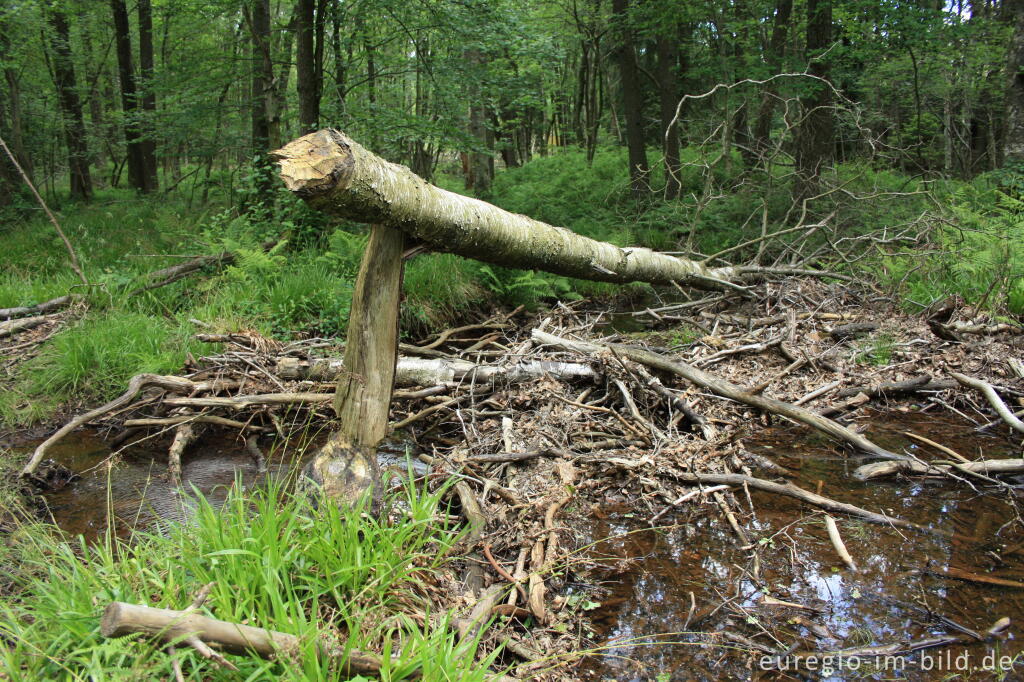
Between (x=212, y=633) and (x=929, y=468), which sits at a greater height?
(x=212, y=633)

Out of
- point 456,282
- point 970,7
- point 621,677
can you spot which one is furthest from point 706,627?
point 970,7

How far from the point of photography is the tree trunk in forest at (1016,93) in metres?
8.54

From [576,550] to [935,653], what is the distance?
1.48 m

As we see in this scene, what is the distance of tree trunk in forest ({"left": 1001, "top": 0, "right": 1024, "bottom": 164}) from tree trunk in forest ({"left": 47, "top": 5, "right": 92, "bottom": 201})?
17.8 m

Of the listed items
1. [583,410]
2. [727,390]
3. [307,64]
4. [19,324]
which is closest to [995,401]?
[727,390]

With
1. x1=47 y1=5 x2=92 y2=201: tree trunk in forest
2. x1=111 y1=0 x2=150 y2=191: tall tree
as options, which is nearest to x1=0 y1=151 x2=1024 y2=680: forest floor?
x1=111 y1=0 x2=150 y2=191: tall tree

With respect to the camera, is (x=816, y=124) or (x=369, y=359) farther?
(x=816, y=124)

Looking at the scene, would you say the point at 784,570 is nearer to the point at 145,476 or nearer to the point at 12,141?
the point at 145,476

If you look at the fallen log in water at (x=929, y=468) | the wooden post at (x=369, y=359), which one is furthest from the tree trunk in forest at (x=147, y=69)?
the fallen log in water at (x=929, y=468)

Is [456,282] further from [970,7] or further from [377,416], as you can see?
[970,7]

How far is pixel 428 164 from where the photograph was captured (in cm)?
1026

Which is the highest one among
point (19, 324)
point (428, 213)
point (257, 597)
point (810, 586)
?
point (428, 213)

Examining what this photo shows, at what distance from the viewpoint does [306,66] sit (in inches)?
329

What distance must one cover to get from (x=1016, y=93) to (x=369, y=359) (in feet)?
34.5
